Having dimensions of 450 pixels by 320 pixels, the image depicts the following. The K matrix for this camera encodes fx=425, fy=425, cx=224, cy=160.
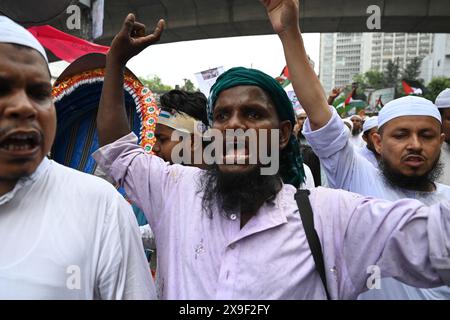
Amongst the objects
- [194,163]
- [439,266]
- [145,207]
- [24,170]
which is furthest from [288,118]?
[194,163]

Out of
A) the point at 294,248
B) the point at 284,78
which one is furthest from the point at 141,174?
the point at 284,78

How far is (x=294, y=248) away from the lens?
1503 millimetres

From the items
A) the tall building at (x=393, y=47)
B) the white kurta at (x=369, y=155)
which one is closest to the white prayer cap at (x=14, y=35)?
the white kurta at (x=369, y=155)

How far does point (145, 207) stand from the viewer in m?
1.80

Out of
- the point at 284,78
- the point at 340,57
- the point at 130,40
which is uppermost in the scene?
the point at 340,57

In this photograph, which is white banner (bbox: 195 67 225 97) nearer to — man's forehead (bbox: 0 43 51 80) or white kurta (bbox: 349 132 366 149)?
man's forehead (bbox: 0 43 51 80)

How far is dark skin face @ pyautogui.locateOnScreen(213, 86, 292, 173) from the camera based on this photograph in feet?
5.69

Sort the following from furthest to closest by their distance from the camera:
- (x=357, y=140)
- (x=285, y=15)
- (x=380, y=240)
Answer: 1. (x=357, y=140)
2. (x=285, y=15)
3. (x=380, y=240)

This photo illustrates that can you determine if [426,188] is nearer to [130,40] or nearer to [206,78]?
[130,40]

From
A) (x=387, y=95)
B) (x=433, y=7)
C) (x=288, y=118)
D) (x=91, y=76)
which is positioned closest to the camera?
(x=288, y=118)

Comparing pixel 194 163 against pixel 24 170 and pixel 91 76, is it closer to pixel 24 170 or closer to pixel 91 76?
pixel 91 76

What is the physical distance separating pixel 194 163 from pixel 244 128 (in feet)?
4.69

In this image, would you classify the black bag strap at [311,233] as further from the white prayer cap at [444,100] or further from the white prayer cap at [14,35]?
the white prayer cap at [444,100]

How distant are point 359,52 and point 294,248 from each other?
12134cm
